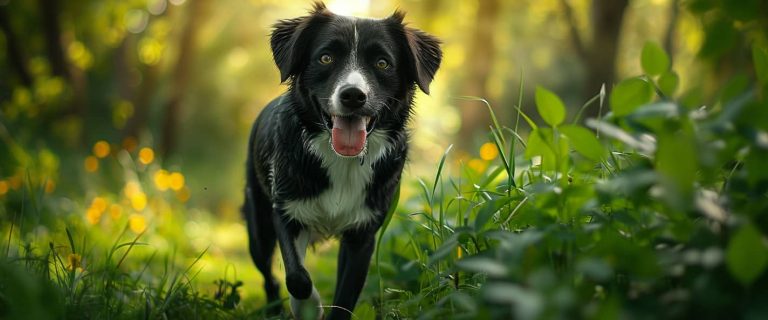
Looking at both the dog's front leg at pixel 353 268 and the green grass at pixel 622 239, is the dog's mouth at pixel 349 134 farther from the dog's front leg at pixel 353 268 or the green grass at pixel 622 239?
the green grass at pixel 622 239

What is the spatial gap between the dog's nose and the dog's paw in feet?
2.55

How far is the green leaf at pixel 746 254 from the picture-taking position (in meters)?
1.50

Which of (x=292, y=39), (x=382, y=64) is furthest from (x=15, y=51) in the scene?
(x=382, y=64)

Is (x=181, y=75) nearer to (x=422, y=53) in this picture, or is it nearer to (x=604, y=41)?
(x=604, y=41)

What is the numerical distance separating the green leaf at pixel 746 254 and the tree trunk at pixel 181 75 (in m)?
11.2

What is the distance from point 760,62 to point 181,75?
10.8 meters

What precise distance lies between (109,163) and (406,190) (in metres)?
4.08

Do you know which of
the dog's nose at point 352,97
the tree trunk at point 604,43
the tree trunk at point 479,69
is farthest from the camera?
the tree trunk at point 479,69

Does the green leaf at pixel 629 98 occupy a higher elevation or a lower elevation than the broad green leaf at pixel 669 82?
lower

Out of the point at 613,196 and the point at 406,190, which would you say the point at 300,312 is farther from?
the point at 406,190

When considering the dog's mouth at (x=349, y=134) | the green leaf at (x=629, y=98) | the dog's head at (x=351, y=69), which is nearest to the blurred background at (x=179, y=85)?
the dog's head at (x=351, y=69)

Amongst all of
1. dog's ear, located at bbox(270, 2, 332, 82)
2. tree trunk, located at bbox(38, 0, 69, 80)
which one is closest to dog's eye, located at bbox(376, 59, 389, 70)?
dog's ear, located at bbox(270, 2, 332, 82)

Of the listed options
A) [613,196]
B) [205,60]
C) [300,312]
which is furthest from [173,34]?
[613,196]

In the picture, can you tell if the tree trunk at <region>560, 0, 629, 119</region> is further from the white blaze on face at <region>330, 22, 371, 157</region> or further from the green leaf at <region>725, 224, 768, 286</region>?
the green leaf at <region>725, 224, 768, 286</region>
